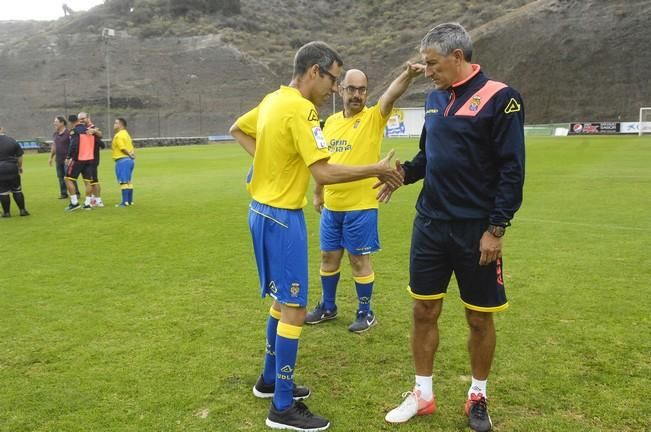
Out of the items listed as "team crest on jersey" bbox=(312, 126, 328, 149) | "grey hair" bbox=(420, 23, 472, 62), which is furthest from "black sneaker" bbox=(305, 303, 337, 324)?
"grey hair" bbox=(420, 23, 472, 62)

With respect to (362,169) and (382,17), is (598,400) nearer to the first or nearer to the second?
(362,169)

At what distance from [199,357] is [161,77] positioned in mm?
74091

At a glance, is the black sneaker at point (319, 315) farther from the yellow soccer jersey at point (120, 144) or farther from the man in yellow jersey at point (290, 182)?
the yellow soccer jersey at point (120, 144)

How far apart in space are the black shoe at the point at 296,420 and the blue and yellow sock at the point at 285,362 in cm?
4

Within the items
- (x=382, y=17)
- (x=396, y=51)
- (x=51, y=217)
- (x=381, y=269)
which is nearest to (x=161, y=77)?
(x=396, y=51)

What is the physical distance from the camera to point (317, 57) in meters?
3.66

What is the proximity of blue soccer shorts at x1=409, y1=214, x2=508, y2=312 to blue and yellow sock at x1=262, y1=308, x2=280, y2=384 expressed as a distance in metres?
1.00

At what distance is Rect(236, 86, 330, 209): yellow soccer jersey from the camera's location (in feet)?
11.6

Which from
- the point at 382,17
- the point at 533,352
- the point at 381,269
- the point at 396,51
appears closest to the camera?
the point at 533,352

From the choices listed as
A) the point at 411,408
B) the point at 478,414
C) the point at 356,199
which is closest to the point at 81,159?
the point at 356,199

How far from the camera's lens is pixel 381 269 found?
767cm

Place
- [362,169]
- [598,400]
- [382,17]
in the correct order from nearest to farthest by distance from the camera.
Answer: [362,169] < [598,400] < [382,17]

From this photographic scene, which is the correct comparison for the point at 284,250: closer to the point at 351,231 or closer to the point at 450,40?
the point at 450,40

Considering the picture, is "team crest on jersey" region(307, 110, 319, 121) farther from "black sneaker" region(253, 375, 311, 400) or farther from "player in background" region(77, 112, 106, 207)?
"player in background" region(77, 112, 106, 207)
